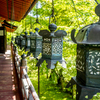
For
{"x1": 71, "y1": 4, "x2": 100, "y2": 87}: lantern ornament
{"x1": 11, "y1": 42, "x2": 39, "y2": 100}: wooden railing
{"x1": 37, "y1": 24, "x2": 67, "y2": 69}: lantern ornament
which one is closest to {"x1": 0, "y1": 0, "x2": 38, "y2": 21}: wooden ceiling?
{"x1": 37, "y1": 24, "x2": 67, "y2": 69}: lantern ornament

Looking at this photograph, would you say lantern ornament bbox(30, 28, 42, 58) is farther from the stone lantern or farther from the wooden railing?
the stone lantern

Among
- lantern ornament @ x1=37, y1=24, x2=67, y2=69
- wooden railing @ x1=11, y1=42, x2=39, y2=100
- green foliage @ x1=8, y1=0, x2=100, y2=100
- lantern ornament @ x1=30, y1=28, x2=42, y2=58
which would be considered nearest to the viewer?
wooden railing @ x1=11, y1=42, x2=39, y2=100

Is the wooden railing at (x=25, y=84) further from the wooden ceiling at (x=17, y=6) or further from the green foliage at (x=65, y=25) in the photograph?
the green foliage at (x=65, y=25)

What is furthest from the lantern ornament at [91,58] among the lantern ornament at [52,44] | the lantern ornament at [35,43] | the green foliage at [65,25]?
the green foliage at [65,25]

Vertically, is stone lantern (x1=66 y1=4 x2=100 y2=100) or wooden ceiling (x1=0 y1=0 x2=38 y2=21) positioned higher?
wooden ceiling (x1=0 y1=0 x2=38 y2=21)

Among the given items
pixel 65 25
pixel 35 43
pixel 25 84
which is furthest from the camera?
pixel 65 25

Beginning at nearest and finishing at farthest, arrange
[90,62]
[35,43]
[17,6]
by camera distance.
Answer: [90,62] < [17,6] < [35,43]

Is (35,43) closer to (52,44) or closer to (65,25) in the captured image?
(52,44)

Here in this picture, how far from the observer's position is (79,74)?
8.29ft

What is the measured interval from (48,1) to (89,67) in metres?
8.87

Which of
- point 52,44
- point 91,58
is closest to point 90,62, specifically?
point 91,58

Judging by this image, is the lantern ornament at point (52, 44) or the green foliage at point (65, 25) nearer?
the lantern ornament at point (52, 44)

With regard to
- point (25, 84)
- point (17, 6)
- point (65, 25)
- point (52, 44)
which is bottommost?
point (25, 84)

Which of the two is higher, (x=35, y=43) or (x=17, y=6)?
(x=17, y=6)
